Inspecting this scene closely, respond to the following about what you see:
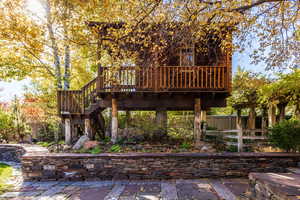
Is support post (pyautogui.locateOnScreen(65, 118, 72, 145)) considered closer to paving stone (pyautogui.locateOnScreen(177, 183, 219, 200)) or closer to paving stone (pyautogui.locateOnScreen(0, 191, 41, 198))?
paving stone (pyautogui.locateOnScreen(0, 191, 41, 198))

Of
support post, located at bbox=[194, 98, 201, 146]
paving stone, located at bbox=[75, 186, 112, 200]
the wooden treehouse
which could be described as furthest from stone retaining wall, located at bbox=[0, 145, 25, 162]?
support post, located at bbox=[194, 98, 201, 146]

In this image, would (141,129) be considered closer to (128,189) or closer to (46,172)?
(128,189)

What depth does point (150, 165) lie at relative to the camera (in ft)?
15.3

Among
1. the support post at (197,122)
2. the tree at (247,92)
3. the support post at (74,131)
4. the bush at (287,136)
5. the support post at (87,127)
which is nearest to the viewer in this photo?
the bush at (287,136)

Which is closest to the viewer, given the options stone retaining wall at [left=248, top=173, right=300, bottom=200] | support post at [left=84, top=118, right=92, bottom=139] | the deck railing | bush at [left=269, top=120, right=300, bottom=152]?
stone retaining wall at [left=248, top=173, right=300, bottom=200]

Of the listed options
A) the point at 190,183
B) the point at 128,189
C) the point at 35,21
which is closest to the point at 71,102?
the point at 35,21

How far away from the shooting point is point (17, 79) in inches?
332

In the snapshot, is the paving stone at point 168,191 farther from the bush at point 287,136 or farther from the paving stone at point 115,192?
the bush at point 287,136

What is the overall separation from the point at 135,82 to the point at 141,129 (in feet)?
6.16

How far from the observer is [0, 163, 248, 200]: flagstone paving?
140 inches

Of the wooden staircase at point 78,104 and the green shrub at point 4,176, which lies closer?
the green shrub at point 4,176

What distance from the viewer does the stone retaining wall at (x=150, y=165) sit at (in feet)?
15.1

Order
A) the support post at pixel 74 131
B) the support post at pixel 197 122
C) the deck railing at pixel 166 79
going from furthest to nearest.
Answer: the support post at pixel 74 131 < the support post at pixel 197 122 < the deck railing at pixel 166 79

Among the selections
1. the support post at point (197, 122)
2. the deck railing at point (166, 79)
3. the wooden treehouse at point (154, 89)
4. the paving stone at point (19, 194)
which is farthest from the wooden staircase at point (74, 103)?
the support post at point (197, 122)
